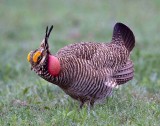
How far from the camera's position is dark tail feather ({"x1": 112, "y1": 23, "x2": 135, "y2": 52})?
300 inches

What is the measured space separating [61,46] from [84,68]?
6588mm

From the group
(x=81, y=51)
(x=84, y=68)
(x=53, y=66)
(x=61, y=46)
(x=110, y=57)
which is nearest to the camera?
(x=53, y=66)

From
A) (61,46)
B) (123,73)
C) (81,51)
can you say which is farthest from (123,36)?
(61,46)

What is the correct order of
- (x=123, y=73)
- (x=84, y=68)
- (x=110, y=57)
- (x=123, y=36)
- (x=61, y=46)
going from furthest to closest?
(x=61, y=46) < (x=123, y=36) < (x=123, y=73) < (x=110, y=57) < (x=84, y=68)

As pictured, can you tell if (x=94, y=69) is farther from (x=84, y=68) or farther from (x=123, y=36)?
(x=123, y=36)

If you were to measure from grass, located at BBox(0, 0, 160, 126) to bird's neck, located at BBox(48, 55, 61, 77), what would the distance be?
44 cm

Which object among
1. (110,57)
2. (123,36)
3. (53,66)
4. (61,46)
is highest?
(61,46)

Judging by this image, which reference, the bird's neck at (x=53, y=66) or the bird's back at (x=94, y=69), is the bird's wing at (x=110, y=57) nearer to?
the bird's back at (x=94, y=69)

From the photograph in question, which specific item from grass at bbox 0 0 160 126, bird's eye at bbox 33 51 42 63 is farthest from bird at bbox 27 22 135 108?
grass at bbox 0 0 160 126

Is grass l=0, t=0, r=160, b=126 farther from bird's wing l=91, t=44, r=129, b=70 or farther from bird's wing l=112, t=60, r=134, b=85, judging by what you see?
bird's wing l=91, t=44, r=129, b=70

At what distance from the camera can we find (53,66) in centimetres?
650

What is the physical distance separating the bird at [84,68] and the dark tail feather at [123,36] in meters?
0.33

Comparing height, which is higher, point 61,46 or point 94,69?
point 61,46

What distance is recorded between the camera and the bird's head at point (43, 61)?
6.39 m
